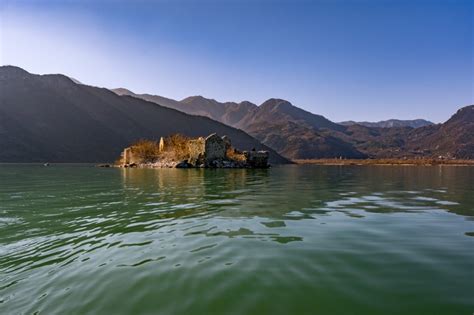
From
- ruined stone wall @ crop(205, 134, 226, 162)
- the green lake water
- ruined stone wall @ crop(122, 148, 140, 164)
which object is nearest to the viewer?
the green lake water

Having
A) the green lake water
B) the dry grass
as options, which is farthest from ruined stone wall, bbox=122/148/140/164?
the green lake water

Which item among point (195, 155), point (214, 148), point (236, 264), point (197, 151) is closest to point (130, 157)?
point (195, 155)

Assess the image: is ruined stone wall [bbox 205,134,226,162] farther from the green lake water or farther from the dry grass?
the green lake water

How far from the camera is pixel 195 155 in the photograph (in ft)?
314

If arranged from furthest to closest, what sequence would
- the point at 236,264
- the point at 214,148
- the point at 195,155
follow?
the point at 195,155 → the point at 214,148 → the point at 236,264

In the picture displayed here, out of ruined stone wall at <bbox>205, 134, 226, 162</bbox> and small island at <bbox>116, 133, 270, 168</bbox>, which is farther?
ruined stone wall at <bbox>205, 134, 226, 162</bbox>

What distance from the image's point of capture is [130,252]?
9320 millimetres

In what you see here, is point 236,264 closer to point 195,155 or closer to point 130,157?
point 195,155

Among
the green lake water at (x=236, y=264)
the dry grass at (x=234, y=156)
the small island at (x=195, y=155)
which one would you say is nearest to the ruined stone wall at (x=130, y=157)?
the small island at (x=195, y=155)

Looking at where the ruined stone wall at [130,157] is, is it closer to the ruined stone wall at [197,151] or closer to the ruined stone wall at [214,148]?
the ruined stone wall at [197,151]

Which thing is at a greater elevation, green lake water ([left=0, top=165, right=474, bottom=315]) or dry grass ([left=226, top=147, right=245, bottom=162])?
dry grass ([left=226, top=147, right=245, bottom=162])

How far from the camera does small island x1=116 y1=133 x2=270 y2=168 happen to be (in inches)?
3698

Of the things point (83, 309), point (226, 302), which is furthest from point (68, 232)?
point (226, 302)

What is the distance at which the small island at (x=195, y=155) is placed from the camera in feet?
308
